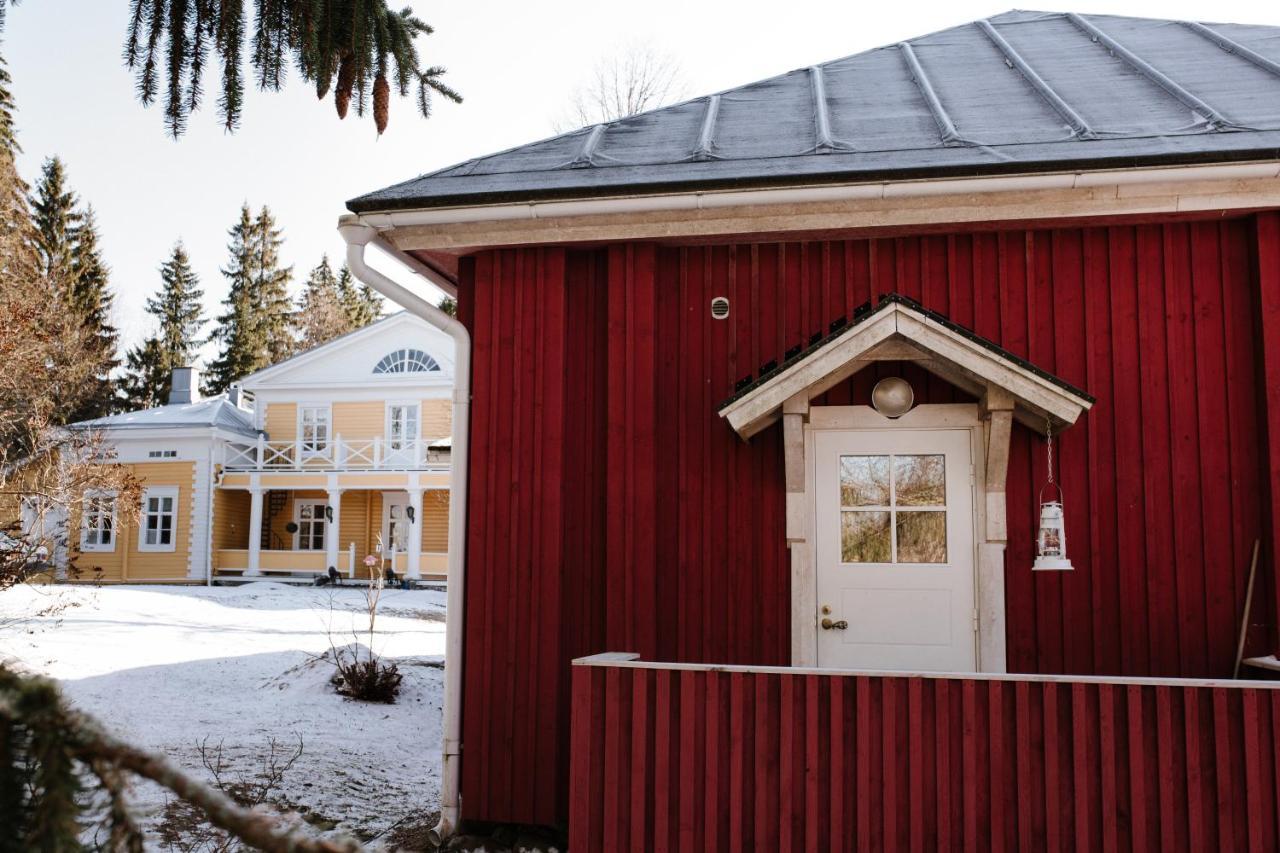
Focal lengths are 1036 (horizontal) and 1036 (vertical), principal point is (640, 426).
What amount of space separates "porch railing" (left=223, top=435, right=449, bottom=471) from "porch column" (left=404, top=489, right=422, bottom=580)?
83 centimetres

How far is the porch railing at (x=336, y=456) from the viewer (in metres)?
27.4

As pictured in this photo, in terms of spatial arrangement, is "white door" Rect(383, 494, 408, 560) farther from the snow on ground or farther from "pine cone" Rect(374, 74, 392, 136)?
"pine cone" Rect(374, 74, 392, 136)

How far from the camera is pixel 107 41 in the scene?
391cm

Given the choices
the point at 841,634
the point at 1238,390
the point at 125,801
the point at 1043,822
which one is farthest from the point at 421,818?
the point at 125,801

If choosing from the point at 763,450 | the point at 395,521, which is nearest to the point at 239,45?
the point at 763,450

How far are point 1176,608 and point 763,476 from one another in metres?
2.29

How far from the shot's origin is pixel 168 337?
1884 inches

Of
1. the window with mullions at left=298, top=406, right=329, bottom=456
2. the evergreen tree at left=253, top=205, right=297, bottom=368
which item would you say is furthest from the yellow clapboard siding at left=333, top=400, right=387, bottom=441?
the evergreen tree at left=253, top=205, right=297, bottom=368

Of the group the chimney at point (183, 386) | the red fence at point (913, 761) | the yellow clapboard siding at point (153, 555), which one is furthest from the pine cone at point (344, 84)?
the chimney at point (183, 386)

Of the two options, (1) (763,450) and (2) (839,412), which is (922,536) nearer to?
(2) (839,412)

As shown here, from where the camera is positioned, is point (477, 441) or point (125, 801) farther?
point (477, 441)

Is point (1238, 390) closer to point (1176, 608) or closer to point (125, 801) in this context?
point (1176, 608)

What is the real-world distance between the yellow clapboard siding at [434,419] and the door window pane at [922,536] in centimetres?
2288

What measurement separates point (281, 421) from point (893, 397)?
26.7m
